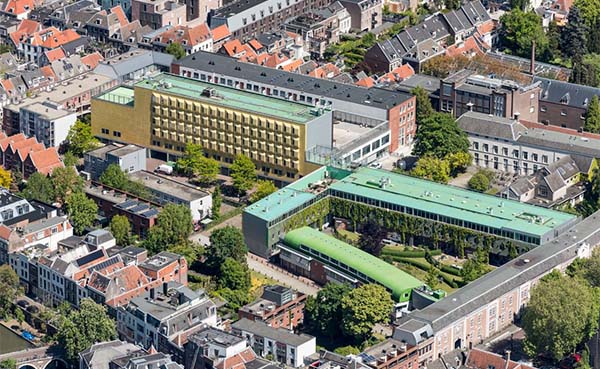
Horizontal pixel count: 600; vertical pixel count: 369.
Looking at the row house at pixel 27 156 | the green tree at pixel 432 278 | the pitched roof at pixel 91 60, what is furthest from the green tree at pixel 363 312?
the pitched roof at pixel 91 60

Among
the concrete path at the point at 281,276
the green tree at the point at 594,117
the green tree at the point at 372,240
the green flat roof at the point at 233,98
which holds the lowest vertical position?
the concrete path at the point at 281,276

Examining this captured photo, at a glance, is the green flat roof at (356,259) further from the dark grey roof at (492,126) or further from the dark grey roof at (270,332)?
the dark grey roof at (492,126)

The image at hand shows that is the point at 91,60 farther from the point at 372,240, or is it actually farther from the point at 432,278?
the point at 432,278

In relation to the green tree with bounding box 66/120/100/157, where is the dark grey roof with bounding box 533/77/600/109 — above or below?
above

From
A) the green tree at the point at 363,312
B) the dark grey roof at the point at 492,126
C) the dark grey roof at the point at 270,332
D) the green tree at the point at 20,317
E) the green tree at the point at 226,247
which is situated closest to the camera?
the dark grey roof at the point at 270,332

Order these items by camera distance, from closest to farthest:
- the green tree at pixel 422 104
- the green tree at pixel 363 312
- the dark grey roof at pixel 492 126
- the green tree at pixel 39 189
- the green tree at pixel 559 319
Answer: the green tree at pixel 559 319
the green tree at pixel 363 312
the green tree at pixel 39 189
the dark grey roof at pixel 492 126
the green tree at pixel 422 104

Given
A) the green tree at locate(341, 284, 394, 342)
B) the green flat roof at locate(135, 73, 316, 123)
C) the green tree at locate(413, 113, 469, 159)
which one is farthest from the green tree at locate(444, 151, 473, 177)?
the green tree at locate(341, 284, 394, 342)

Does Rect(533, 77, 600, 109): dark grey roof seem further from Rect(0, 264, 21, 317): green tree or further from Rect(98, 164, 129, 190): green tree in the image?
Rect(0, 264, 21, 317): green tree
